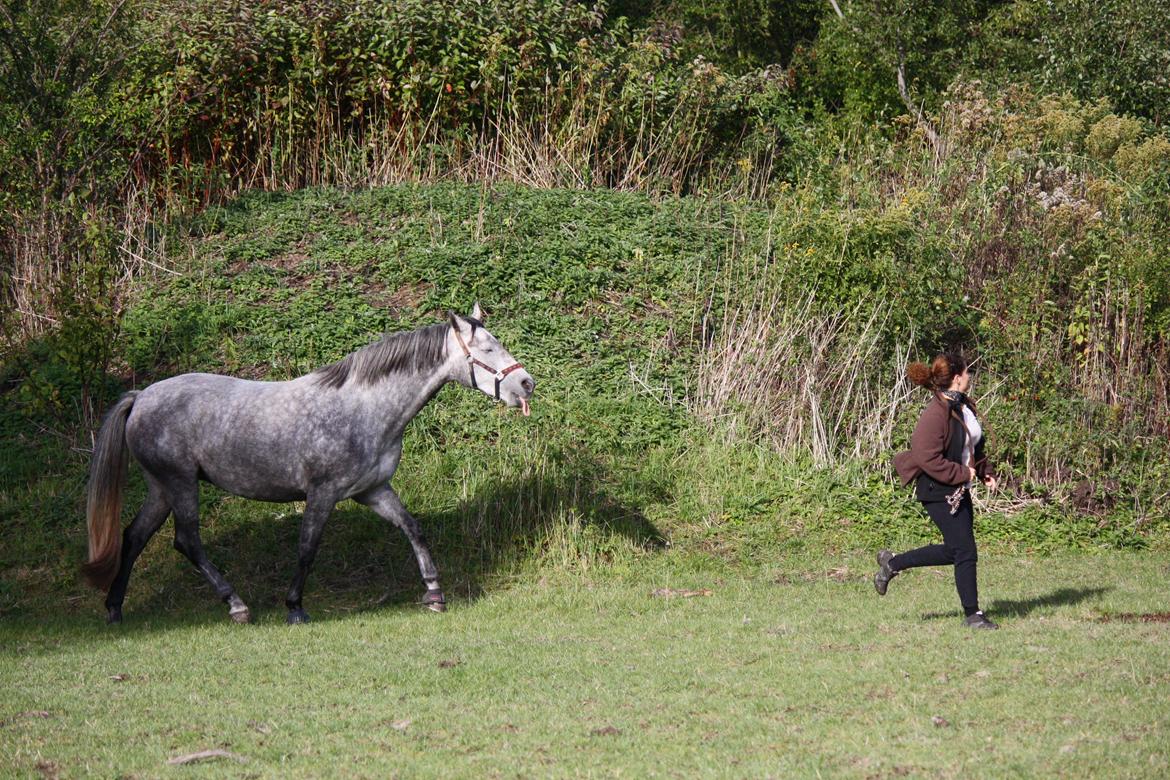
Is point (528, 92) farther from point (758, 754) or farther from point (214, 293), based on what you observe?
point (758, 754)

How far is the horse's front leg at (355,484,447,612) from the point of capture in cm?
888

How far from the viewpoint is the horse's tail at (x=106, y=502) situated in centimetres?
877

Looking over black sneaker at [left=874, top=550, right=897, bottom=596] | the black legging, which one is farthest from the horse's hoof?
Answer: the black legging

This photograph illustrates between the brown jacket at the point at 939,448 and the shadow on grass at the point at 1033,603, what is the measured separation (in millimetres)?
1056

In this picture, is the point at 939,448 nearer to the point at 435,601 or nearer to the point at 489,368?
the point at 489,368

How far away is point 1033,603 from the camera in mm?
8477

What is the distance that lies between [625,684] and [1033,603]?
3404mm

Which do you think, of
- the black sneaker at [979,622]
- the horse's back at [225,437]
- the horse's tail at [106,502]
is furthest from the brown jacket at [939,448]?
the horse's tail at [106,502]

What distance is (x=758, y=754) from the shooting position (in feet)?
17.6

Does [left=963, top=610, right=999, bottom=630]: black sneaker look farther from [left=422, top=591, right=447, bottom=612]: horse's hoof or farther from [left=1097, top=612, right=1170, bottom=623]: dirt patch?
[left=422, top=591, right=447, bottom=612]: horse's hoof

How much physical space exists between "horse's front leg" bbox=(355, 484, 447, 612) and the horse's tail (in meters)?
1.71

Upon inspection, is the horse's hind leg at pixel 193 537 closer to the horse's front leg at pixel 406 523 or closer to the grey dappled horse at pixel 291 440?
the grey dappled horse at pixel 291 440

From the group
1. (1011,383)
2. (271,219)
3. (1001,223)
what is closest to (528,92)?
(271,219)

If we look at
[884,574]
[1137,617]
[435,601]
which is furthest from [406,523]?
[1137,617]
